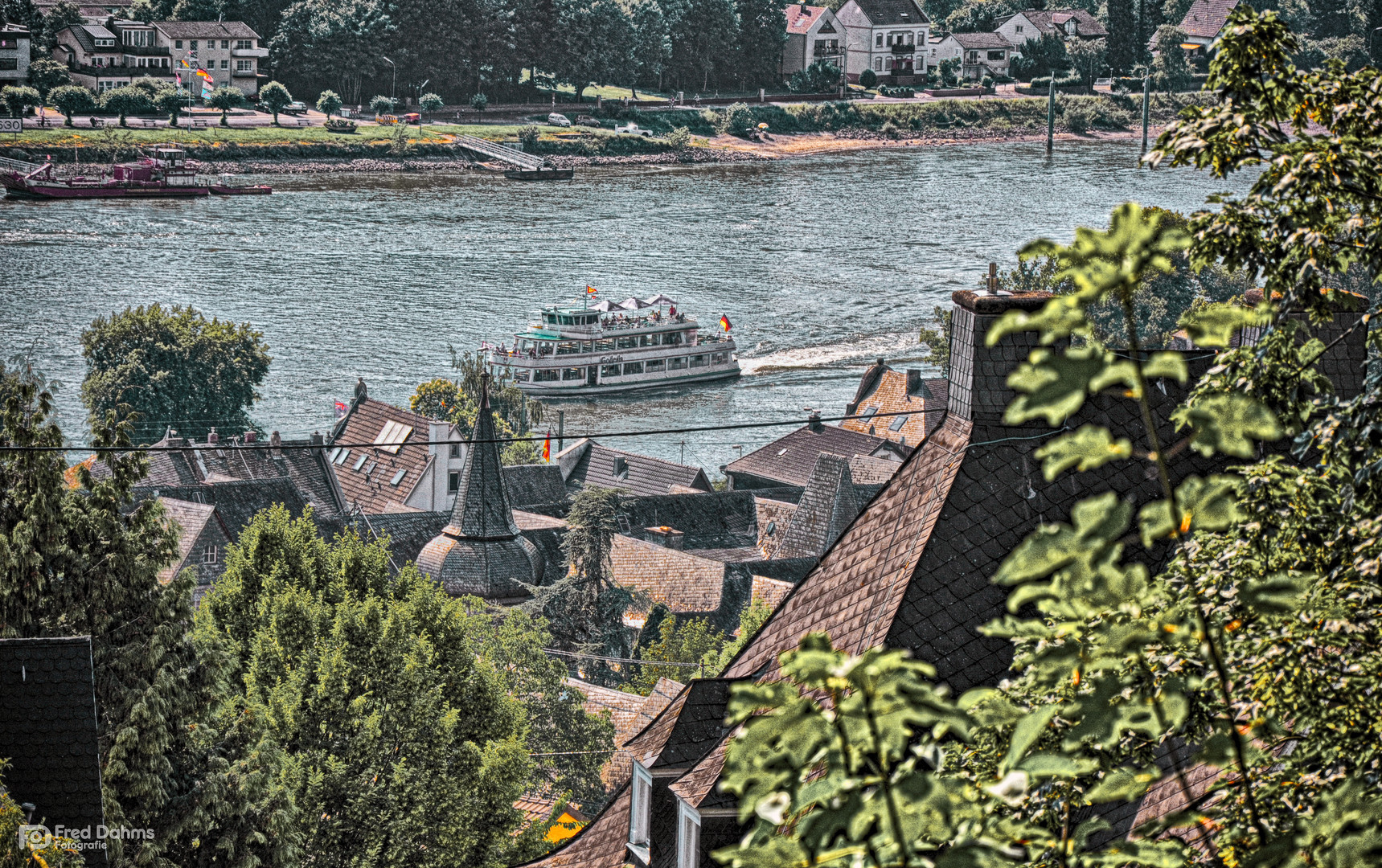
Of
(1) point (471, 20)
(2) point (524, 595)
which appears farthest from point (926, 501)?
(1) point (471, 20)

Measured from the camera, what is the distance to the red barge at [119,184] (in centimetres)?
13894

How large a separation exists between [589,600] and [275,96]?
121201 mm

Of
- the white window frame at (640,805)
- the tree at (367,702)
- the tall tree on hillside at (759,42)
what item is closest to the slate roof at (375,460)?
the tree at (367,702)

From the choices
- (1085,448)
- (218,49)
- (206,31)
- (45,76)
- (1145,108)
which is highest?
(1085,448)

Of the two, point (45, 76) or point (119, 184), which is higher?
point (45, 76)

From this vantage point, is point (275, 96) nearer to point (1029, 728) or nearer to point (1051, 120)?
point (1051, 120)

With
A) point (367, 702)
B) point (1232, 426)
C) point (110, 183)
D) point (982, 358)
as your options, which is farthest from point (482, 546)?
point (110, 183)

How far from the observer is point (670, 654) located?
50.8 m

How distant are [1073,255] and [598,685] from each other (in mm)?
45108

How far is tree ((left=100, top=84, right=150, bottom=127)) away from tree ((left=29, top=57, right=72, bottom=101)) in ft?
14.7

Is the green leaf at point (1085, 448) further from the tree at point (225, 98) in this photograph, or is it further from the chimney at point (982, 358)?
the tree at point (225, 98)

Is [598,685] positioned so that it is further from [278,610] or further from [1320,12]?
[1320,12]

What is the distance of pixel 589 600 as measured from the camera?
5241 cm

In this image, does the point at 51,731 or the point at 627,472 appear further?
the point at 627,472
